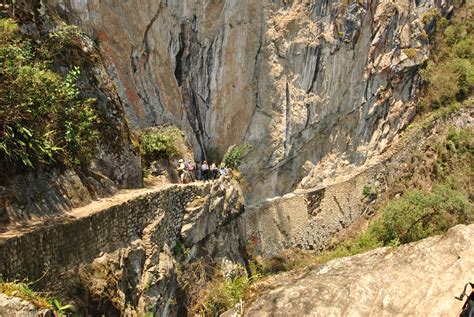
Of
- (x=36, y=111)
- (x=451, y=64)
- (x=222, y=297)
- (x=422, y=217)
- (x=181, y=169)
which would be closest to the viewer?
(x=36, y=111)

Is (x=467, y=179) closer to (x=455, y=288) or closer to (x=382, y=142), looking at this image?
(x=382, y=142)

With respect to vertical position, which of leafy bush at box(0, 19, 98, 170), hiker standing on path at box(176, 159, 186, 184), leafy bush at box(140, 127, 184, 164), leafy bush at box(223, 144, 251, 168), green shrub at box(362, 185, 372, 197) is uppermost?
leafy bush at box(0, 19, 98, 170)

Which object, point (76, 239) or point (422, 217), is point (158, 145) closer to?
point (76, 239)

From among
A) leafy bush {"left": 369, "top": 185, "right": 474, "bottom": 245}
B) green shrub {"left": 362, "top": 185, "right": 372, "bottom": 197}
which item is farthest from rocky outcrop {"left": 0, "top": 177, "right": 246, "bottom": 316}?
green shrub {"left": 362, "top": 185, "right": 372, "bottom": 197}

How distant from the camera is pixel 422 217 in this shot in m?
13.5

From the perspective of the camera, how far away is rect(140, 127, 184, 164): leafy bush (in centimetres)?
1232

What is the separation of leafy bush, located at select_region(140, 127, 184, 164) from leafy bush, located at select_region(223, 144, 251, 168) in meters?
4.64

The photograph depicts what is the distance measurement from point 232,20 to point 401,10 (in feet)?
35.7

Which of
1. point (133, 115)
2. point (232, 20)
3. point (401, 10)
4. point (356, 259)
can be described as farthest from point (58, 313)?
point (401, 10)

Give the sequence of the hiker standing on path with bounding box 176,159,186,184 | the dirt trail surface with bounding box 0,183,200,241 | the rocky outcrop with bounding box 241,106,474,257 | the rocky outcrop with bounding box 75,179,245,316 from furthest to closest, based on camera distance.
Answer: the rocky outcrop with bounding box 241,106,474,257 < the hiker standing on path with bounding box 176,159,186,184 < the rocky outcrop with bounding box 75,179,245,316 < the dirt trail surface with bounding box 0,183,200,241

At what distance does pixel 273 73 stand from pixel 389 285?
1353cm

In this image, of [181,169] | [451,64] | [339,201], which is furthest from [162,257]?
[451,64]

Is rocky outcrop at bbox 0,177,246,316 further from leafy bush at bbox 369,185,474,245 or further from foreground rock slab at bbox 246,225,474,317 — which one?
leafy bush at bbox 369,185,474,245

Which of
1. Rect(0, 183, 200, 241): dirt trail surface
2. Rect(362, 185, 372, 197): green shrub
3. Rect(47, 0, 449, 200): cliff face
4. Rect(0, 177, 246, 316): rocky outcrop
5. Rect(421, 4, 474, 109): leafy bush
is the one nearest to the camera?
Rect(0, 183, 200, 241): dirt trail surface
